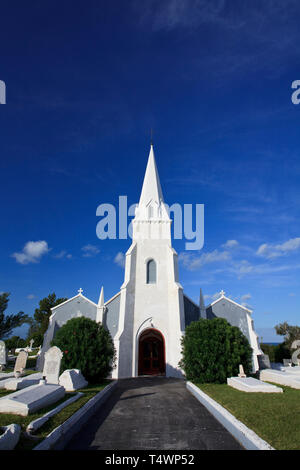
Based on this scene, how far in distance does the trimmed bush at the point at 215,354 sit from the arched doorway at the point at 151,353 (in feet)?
19.6

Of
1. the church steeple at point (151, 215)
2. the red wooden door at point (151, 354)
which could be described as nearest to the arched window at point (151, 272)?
the church steeple at point (151, 215)

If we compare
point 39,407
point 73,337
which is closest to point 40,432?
point 39,407

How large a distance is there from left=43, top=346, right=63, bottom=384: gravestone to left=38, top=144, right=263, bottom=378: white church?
21.4 ft

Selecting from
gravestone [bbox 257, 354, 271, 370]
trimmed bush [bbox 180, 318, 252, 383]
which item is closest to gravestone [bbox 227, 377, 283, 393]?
trimmed bush [bbox 180, 318, 252, 383]

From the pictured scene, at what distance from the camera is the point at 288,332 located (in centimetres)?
3156

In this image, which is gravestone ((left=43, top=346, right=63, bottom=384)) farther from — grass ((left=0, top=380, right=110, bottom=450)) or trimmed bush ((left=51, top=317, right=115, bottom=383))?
grass ((left=0, top=380, right=110, bottom=450))

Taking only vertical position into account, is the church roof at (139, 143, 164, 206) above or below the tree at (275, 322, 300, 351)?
above

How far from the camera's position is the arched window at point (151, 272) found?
20719mm

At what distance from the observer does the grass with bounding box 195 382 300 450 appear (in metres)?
5.25

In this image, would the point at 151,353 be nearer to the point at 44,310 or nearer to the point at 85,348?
the point at 85,348

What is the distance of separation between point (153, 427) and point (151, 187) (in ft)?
67.7

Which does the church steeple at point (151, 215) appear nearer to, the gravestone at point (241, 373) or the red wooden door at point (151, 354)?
the red wooden door at point (151, 354)

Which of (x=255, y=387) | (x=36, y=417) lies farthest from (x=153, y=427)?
(x=255, y=387)
